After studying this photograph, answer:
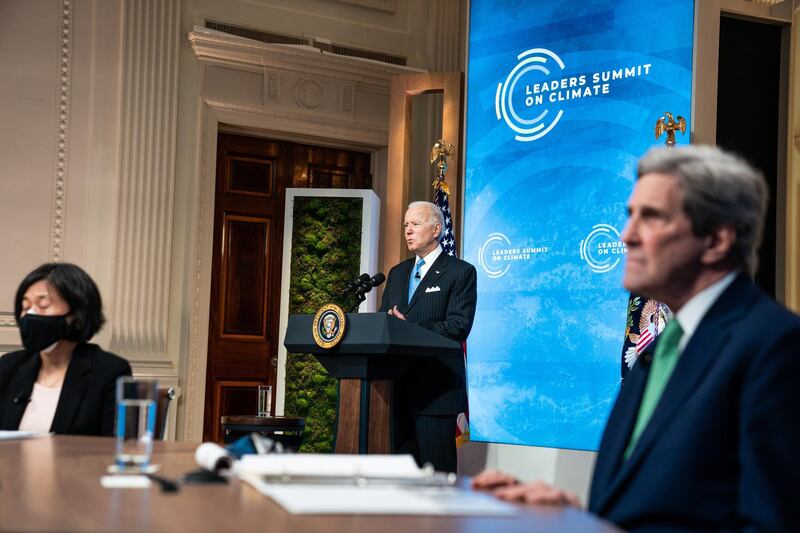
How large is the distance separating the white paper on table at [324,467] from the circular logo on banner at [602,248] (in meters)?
4.38

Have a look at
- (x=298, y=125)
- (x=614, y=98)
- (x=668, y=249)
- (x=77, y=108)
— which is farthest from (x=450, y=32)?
(x=668, y=249)

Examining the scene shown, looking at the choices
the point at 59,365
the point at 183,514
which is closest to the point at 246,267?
the point at 59,365

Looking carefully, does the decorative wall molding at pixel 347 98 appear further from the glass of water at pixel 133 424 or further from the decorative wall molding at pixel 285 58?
the glass of water at pixel 133 424

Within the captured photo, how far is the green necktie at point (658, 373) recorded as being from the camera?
5.41 ft

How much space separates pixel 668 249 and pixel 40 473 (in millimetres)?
1030

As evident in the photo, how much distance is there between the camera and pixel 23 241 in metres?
6.46

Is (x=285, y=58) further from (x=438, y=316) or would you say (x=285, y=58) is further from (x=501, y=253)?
(x=438, y=316)

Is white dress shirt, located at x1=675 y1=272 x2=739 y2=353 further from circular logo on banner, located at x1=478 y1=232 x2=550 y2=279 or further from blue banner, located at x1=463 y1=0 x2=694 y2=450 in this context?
circular logo on banner, located at x1=478 y1=232 x2=550 y2=279

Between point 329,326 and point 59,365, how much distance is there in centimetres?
154

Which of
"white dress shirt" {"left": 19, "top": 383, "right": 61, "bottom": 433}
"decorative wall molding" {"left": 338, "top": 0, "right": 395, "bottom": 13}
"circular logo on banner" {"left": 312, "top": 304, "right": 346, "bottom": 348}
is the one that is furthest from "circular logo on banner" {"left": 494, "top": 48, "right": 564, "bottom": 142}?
"white dress shirt" {"left": 19, "top": 383, "right": 61, "bottom": 433}

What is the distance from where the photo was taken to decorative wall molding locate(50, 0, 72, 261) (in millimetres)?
6551

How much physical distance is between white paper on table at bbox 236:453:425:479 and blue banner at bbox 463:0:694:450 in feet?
14.0

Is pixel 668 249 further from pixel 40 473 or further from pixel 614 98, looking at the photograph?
pixel 614 98

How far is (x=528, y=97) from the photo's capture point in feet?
20.9
